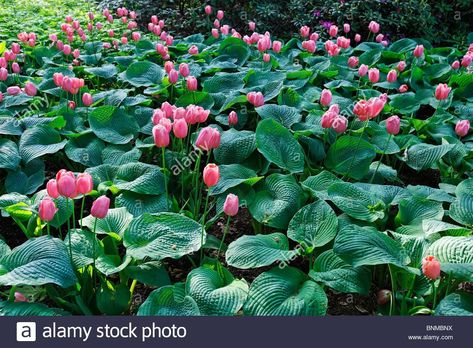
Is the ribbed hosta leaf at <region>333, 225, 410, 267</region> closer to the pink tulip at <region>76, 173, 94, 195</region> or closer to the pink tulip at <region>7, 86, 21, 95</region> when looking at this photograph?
the pink tulip at <region>76, 173, 94, 195</region>

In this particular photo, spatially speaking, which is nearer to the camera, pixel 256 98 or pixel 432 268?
pixel 432 268

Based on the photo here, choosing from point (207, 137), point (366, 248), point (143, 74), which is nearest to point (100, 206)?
point (207, 137)

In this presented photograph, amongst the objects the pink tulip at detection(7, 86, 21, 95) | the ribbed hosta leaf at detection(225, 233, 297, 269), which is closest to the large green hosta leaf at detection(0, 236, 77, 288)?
the ribbed hosta leaf at detection(225, 233, 297, 269)

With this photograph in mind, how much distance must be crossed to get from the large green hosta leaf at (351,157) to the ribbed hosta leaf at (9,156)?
4.74 feet

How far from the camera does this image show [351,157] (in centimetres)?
246

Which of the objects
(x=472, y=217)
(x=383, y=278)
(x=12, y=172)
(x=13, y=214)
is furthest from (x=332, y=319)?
(x=12, y=172)

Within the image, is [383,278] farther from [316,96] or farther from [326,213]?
[316,96]

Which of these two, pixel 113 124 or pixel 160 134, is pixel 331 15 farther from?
pixel 160 134

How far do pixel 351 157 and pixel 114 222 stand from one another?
1.14 m

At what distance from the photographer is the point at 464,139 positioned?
9.75 feet

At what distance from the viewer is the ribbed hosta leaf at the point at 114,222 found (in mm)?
1910

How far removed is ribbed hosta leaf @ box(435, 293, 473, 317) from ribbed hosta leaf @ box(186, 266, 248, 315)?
1.93 ft

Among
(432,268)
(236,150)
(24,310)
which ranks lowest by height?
(24,310)

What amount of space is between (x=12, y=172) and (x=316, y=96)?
1809 millimetres
